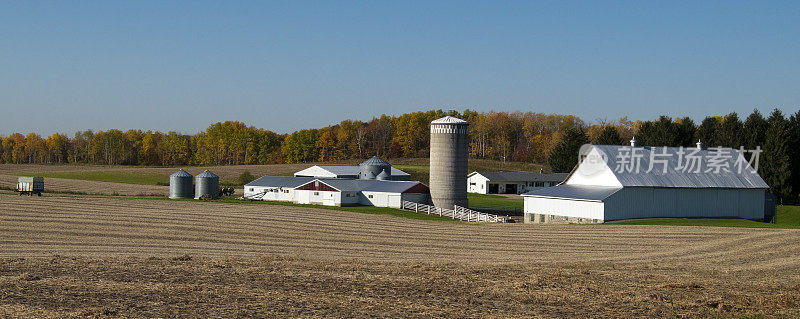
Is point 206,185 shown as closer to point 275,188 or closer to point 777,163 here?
point 275,188

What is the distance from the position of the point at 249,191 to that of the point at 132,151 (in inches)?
4337

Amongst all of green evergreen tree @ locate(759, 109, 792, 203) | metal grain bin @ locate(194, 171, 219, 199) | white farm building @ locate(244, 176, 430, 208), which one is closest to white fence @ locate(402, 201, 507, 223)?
white farm building @ locate(244, 176, 430, 208)

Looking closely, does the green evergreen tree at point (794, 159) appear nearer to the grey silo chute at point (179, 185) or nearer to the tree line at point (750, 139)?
the tree line at point (750, 139)

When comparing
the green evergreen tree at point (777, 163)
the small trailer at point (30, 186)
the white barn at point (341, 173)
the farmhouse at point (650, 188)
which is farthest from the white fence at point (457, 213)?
the green evergreen tree at point (777, 163)

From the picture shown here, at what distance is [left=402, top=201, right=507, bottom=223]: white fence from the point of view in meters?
56.1

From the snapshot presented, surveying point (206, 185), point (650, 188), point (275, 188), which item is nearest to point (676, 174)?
point (650, 188)

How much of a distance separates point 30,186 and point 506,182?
188ft

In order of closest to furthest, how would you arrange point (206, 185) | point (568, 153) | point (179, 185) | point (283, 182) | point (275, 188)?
point (275, 188) → point (206, 185) → point (283, 182) → point (179, 185) → point (568, 153)

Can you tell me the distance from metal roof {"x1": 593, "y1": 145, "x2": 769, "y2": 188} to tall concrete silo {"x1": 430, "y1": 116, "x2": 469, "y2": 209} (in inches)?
514

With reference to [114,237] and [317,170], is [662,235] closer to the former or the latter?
[114,237]

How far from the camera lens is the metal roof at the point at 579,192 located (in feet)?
169

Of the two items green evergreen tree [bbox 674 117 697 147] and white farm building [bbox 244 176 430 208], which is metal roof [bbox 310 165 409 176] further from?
green evergreen tree [bbox 674 117 697 147]

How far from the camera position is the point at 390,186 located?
68938mm

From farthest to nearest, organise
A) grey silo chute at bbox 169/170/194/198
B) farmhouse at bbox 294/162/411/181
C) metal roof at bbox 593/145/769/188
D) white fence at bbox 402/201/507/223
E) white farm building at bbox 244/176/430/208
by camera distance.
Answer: farmhouse at bbox 294/162/411/181 < grey silo chute at bbox 169/170/194/198 < white farm building at bbox 244/176/430/208 < white fence at bbox 402/201/507/223 < metal roof at bbox 593/145/769/188
